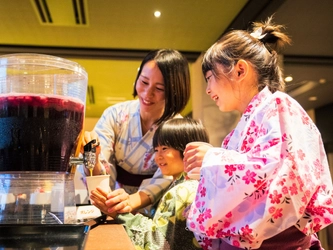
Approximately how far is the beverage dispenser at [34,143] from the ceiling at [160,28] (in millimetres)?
1722

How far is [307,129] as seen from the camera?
0.80 m

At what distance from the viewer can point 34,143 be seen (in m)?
0.65

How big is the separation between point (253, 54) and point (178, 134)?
391mm

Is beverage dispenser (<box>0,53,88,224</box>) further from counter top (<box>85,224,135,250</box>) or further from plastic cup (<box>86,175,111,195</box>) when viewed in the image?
plastic cup (<box>86,175,111,195</box>)

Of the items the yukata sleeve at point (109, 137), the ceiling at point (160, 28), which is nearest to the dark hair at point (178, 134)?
the yukata sleeve at point (109, 137)

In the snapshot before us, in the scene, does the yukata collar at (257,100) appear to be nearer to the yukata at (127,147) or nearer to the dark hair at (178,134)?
the dark hair at (178,134)

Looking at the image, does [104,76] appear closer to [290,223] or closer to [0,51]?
[0,51]

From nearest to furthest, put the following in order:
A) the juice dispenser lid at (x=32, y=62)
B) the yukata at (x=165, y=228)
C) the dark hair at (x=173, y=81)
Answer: the juice dispenser lid at (x=32, y=62) → the yukata at (x=165, y=228) → the dark hair at (x=173, y=81)

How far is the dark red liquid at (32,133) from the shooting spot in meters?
0.64

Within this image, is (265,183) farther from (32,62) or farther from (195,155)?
(32,62)

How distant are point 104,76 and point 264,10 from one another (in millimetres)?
1821

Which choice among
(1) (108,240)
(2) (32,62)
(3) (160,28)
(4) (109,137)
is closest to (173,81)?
(4) (109,137)

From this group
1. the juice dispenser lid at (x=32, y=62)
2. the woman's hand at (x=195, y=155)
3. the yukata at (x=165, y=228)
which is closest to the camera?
the juice dispenser lid at (x=32, y=62)

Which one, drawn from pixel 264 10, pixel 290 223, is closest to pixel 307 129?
pixel 290 223
